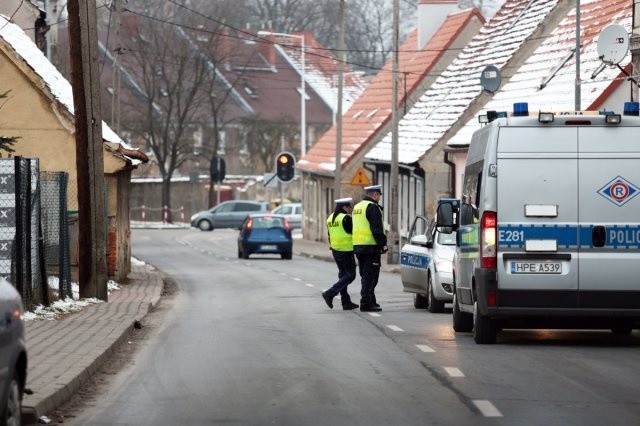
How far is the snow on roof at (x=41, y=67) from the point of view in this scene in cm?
3098

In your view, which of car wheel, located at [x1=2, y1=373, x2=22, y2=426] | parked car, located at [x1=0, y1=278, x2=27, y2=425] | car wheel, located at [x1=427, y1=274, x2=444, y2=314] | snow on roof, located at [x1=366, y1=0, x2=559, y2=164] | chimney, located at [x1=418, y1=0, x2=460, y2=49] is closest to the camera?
parked car, located at [x1=0, y1=278, x2=27, y2=425]

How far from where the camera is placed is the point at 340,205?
2383cm

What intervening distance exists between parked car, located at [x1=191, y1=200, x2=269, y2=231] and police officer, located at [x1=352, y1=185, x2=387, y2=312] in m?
58.0

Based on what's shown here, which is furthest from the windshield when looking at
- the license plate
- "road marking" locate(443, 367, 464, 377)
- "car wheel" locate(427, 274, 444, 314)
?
"road marking" locate(443, 367, 464, 377)

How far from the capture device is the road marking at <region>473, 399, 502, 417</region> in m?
11.0

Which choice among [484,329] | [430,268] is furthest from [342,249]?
[484,329]

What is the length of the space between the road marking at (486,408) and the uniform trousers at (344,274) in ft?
38.0

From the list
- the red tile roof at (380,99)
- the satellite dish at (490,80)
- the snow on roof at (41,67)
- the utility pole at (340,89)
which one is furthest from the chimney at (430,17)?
the snow on roof at (41,67)

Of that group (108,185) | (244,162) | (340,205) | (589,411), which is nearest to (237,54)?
(244,162)

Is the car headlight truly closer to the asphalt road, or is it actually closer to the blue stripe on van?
the asphalt road

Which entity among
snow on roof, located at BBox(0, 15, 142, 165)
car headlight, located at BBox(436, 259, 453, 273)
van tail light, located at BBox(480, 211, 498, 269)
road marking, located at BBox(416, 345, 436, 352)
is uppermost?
snow on roof, located at BBox(0, 15, 142, 165)

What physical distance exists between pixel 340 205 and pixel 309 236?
1868 inches

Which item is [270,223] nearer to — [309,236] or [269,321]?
[309,236]

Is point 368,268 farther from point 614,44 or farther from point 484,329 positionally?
point 614,44
